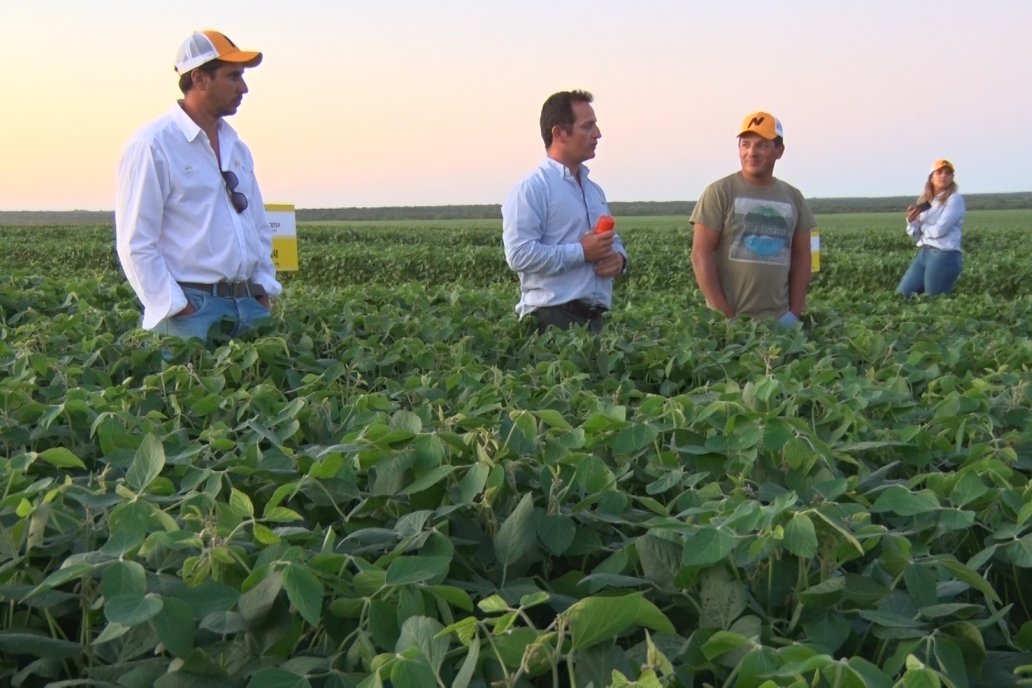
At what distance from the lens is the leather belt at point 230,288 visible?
396 cm

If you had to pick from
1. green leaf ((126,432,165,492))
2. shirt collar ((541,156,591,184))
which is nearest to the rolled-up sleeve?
shirt collar ((541,156,591,184))

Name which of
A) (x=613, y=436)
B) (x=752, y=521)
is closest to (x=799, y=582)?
(x=752, y=521)

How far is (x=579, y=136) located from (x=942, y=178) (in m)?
7.54

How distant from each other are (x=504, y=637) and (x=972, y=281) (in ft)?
49.7

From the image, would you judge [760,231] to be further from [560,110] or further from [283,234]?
[283,234]

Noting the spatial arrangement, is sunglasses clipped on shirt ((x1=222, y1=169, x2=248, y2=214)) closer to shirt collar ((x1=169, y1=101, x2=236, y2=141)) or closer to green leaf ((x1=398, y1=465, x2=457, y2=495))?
shirt collar ((x1=169, y1=101, x2=236, y2=141))

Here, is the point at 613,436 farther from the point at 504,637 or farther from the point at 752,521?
the point at 504,637

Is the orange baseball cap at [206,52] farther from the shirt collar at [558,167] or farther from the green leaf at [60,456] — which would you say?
the green leaf at [60,456]

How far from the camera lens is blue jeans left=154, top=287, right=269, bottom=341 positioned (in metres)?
3.75

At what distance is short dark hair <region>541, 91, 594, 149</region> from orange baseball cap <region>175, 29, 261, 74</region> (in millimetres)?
1450

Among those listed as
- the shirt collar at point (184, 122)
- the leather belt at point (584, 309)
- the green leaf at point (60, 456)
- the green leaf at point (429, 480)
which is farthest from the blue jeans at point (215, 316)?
the green leaf at point (429, 480)

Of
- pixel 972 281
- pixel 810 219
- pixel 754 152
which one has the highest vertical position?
pixel 754 152

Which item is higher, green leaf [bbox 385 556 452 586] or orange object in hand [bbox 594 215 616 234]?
orange object in hand [bbox 594 215 616 234]

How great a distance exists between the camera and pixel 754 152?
5.19 metres
